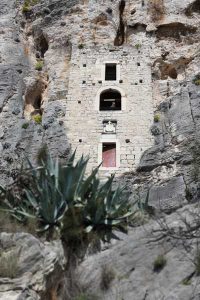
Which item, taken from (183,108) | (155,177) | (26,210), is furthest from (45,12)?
(26,210)

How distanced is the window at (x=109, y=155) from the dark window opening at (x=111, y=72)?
3.74 metres

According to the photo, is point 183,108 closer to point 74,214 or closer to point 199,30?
point 199,30

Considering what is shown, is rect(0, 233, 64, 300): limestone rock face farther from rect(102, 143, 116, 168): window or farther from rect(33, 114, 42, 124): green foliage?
rect(33, 114, 42, 124): green foliage

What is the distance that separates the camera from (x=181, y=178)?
46.4ft

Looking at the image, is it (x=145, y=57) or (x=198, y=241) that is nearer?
(x=198, y=241)

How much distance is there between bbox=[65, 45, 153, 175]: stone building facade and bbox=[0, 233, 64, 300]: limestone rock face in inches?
324

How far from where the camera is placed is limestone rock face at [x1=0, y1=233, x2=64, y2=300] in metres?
6.65

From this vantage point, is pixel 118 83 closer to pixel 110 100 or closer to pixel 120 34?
pixel 110 100

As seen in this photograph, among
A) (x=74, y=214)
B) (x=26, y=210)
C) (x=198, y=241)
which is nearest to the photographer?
(x=198, y=241)

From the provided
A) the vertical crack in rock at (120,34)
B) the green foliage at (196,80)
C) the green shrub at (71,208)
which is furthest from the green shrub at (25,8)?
the green shrub at (71,208)

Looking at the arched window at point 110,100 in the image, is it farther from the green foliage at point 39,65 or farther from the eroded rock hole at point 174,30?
the eroded rock hole at point 174,30

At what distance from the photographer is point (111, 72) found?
19.5 meters

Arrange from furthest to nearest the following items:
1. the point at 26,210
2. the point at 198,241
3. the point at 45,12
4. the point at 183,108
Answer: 1. the point at 45,12
2. the point at 183,108
3. the point at 26,210
4. the point at 198,241

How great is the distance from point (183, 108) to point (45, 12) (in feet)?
29.5
